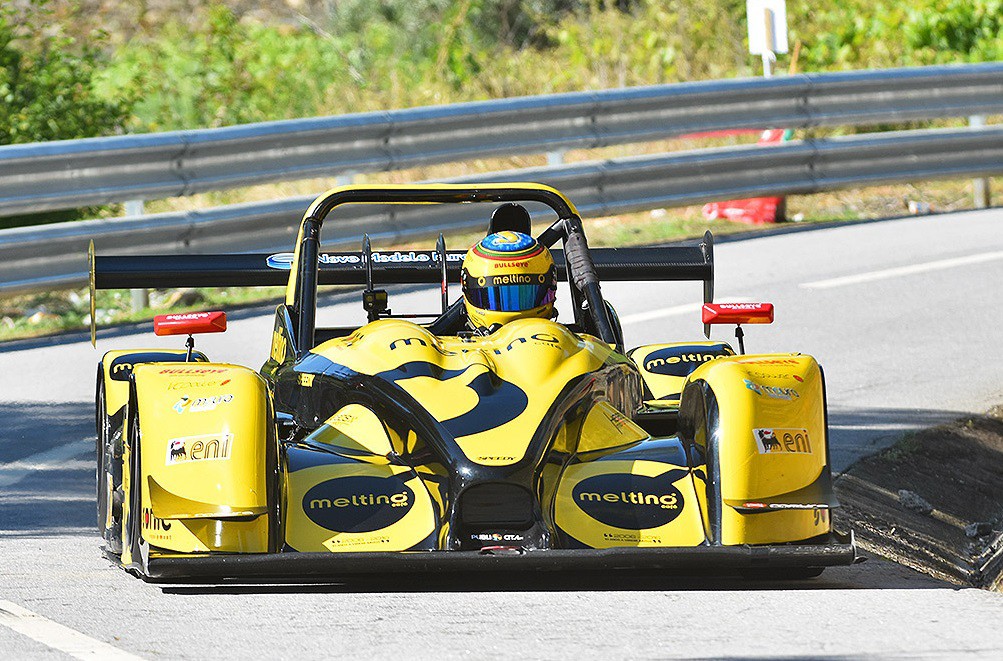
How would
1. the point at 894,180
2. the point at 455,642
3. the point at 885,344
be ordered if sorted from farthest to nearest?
the point at 894,180 → the point at 885,344 → the point at 455,642

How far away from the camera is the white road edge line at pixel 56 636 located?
5020 mm

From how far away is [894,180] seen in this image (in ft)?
53.4

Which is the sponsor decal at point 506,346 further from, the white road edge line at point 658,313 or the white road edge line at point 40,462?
the white road edge line at point 658,313

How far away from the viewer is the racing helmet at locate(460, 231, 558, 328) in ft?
24.4

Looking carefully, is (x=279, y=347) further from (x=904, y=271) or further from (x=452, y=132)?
(x=904, y=271)

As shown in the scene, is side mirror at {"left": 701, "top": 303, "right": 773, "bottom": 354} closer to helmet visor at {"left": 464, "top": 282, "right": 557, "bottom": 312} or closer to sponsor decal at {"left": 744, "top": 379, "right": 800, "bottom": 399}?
helmet visor at {"left": 464, "top": 282, "right": 557, "bottom": 312}

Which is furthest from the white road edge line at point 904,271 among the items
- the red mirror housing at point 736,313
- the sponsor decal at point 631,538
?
the sponsor decal at point 631,538

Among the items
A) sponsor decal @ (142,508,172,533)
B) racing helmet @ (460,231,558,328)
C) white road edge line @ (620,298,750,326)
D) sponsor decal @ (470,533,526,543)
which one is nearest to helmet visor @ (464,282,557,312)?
racing helmet @ (460,231,558,328)

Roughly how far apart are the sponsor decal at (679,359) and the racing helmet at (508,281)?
102cm

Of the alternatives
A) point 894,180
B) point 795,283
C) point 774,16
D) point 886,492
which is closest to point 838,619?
point 886,492

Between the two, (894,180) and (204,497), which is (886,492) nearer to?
(204,497)

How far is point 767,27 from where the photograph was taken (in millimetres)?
18062

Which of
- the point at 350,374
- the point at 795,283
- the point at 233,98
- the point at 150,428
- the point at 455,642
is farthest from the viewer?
the point at 233,98

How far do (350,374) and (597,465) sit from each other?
1004 mm
